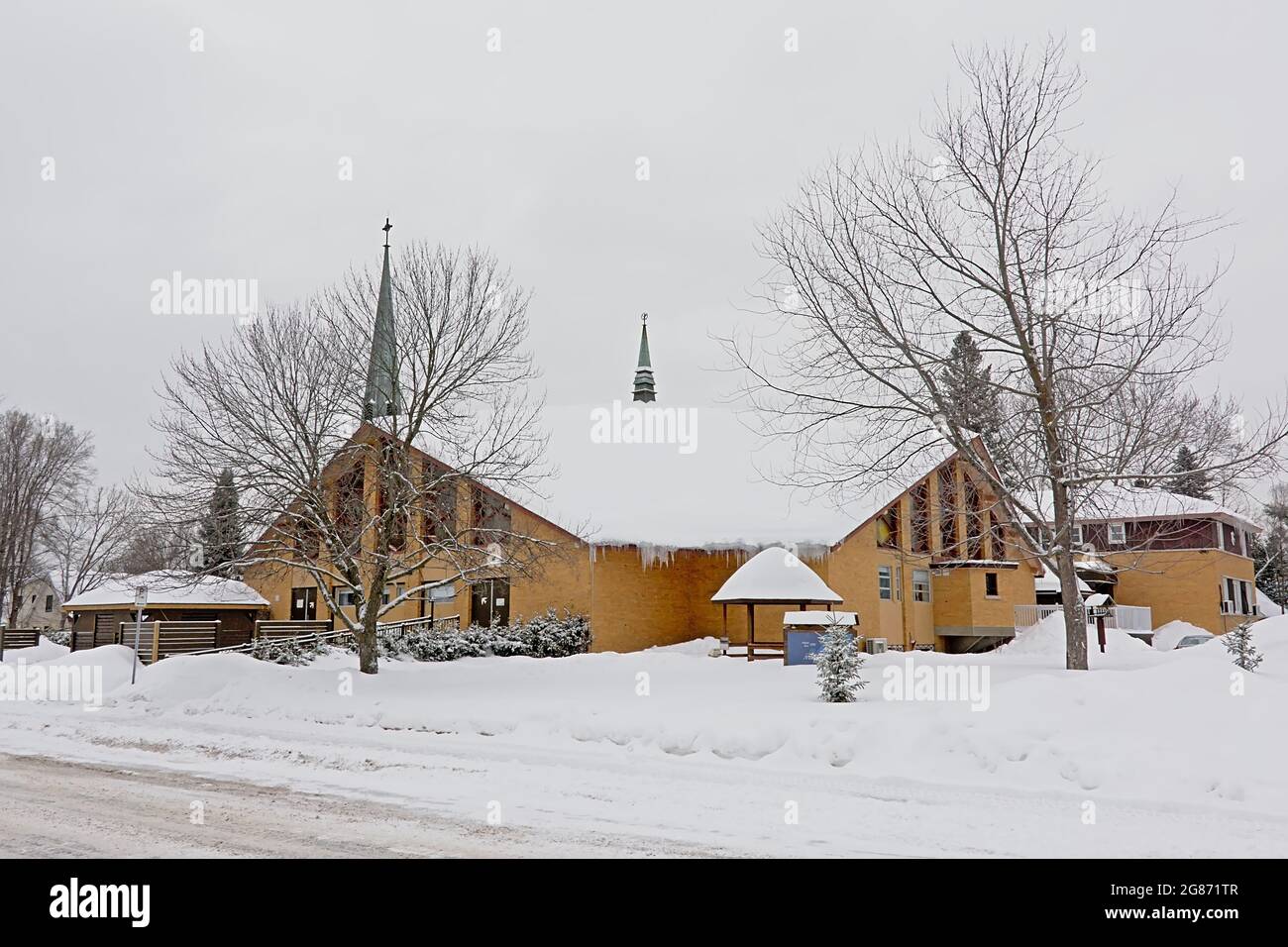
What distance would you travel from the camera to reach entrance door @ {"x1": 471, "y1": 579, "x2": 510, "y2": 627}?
1190 inches

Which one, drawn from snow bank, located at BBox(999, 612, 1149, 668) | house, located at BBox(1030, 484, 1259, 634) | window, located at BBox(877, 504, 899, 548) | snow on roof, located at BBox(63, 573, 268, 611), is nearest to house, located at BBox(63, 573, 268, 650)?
snow on roof, located at BBox(63, 573, 268, 611)

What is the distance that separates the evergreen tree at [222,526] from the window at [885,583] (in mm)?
19900

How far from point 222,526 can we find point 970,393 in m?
14.7

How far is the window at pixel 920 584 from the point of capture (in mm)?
33094

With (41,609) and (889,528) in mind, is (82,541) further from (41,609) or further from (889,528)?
(889,528)

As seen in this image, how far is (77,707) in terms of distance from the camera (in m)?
18.2

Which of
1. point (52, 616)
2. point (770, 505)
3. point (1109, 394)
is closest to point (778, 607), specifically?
point (770, 505)

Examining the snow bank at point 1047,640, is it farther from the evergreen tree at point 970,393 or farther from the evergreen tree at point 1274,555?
the evergreen tree at point 1274,555

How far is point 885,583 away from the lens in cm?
3194

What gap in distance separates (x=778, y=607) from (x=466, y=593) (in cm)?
1009

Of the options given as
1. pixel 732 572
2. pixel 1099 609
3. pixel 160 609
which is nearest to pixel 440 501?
pixel 732 572

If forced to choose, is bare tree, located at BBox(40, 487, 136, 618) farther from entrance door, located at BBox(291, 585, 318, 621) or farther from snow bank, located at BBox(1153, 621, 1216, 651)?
snow bank, located at BBox(1153, 621, 1216, 651)

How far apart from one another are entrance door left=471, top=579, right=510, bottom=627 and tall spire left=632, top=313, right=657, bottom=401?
17021mm
